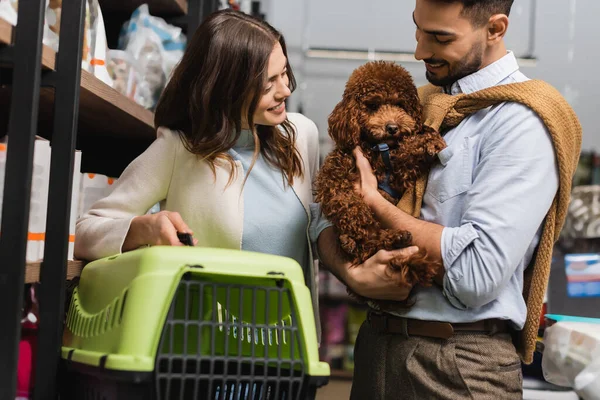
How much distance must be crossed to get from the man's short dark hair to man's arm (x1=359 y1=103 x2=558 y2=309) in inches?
8.7

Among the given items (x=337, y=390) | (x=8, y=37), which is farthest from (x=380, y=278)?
(x=337, y=390)

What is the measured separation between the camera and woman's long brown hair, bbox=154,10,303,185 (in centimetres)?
154

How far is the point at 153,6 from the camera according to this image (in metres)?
2.44

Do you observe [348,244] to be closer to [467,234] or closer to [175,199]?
[467,234]

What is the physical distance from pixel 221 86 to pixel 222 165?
7.3 inches

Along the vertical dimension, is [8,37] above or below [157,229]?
above

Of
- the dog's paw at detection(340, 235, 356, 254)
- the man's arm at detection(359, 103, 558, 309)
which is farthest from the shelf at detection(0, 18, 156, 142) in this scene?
the man's arm at detection(359, 103, 558, 309)

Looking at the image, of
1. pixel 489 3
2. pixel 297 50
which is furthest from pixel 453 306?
pixel 297 50

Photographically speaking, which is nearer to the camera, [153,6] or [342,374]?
[153,6]

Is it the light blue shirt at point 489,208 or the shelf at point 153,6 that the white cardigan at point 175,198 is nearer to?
the light blue shirt at point 489,208

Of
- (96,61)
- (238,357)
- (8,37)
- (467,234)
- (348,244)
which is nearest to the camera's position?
(238,357)

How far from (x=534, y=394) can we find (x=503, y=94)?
4.85 ft

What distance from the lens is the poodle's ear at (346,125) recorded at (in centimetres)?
152

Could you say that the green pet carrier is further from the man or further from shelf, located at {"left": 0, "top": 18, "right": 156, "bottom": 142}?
shelf, located at {"left": 0, "top": 18, "right": 156, "bottom": 142}
